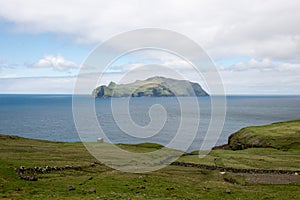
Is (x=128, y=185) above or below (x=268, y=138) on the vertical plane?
above

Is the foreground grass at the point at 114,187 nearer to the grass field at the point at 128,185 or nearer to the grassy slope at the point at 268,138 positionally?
the grass field at the point at 128,185

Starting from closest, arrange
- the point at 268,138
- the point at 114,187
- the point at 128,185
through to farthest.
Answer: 1. the point at 114,187
2. the point at 128,185
3. the point at 268,138

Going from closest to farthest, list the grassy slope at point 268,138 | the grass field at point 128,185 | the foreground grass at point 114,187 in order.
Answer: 1. the foreground grass at point 114,187
2. the grass field at point 128,185
3. the grassy slope at point 268,138

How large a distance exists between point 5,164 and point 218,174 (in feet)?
116

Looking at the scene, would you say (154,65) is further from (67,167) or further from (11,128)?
(11,128)

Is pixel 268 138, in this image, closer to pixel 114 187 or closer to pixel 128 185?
pixel 128 185

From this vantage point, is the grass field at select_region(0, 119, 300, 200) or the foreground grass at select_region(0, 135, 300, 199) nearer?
the foreground grass at select_region(0, 135, 300, 199)

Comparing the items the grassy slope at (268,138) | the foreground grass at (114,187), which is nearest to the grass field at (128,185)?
the foreground grass at (114,187)

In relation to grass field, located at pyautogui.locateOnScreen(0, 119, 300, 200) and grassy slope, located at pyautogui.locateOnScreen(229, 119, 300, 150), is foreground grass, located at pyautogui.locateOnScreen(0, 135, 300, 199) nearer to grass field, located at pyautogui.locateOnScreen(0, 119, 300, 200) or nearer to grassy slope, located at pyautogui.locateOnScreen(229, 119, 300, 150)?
grass field, located at pyautogui.locateOnScreen(0, 119, 300, 200)

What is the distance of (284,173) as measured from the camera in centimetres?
5500

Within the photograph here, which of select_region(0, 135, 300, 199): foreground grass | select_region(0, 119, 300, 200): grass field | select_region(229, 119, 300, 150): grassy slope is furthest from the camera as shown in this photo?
select_region(229, 119, 300, 150): grassy slope

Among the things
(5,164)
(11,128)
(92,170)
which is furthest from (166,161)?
(11,128)

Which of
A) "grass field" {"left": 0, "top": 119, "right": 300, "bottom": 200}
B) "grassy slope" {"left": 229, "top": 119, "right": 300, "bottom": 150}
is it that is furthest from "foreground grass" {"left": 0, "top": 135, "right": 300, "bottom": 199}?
"grassy slope" {"left": 229, "top": 119, "right": 300, "bottom": 150}

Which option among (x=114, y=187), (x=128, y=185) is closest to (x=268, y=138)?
(x=128, y=185)
